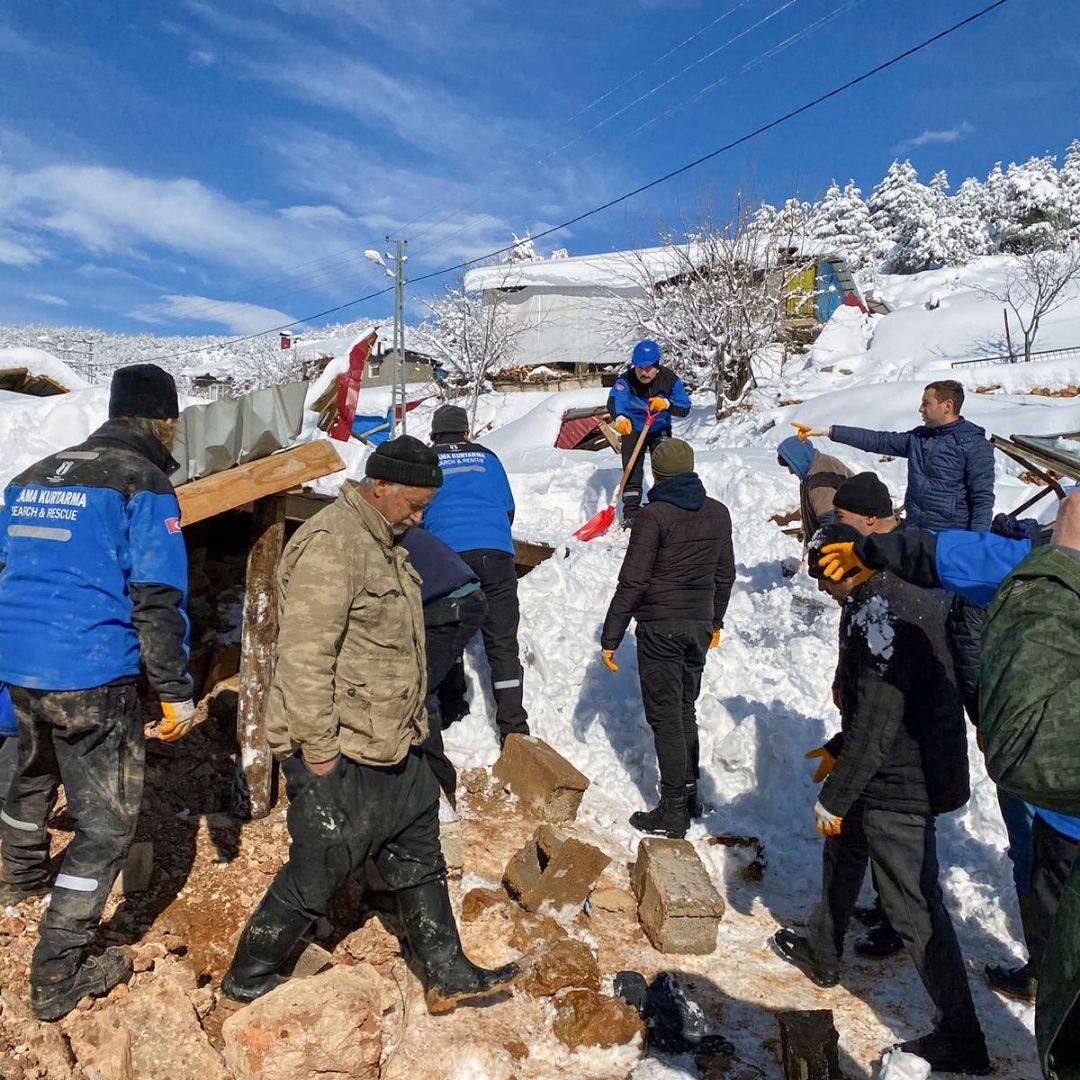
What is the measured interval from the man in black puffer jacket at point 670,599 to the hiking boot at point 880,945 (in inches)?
44.4

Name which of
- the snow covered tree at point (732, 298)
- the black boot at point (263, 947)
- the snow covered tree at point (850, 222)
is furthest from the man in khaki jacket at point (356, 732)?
the snow covered tree at point (850, 222)

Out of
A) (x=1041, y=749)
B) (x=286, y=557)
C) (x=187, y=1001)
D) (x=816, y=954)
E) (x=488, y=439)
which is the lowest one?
(x=816, y=954)

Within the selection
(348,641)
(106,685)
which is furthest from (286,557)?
(106,685)

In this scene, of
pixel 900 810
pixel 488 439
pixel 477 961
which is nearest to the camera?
pixel 900 810

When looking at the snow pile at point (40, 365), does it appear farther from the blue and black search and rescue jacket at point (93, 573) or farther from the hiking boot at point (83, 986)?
the hiking boot at point (83, 986)

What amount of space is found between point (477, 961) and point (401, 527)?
72.1 inches

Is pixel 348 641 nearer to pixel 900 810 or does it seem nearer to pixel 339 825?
pixel 339 825

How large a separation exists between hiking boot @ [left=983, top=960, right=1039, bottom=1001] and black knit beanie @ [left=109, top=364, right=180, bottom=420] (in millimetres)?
4072

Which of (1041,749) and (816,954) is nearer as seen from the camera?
(1041,749)

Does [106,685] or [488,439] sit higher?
[488,439]

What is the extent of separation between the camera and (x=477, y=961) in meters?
3.22

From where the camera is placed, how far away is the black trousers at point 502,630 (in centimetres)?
489

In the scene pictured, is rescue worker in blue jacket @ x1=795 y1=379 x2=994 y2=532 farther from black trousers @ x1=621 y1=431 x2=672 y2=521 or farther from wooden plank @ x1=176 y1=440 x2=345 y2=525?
wooden plank @ x1=176 y1=440 x2=345 y2=525

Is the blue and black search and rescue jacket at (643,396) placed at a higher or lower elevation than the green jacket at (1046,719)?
higher
